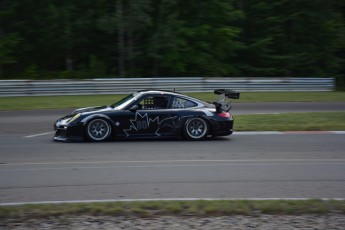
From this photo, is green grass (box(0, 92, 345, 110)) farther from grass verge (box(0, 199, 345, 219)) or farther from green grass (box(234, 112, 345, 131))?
grass verge (box(0, 199, 345, 219))

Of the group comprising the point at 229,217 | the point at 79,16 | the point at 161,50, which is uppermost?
the point at 79,16

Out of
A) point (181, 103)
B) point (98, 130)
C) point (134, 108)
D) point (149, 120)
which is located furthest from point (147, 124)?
point (98, 130)

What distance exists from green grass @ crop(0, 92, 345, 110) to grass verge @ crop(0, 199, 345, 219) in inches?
Answer: 582

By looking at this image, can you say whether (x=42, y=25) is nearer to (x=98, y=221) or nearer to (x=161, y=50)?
(x=161, y=50)

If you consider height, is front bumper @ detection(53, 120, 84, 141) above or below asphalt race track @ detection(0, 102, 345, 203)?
above

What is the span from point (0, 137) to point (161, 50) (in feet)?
60.9

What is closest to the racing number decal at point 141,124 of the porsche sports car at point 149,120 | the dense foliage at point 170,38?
the porsche sports car at point 149,120

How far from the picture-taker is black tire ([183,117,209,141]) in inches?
534

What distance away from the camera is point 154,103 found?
13523mm

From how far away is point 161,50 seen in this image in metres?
31.8

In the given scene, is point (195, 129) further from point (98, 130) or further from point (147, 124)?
point (98, 130)

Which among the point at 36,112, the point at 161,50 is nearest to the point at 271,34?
the point at 161,50

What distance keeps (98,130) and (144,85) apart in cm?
1354

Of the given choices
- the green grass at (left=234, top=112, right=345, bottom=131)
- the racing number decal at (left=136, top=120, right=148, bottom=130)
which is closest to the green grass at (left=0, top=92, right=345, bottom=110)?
the green grass at (left=234, top=112, right=345, bottom=131)
